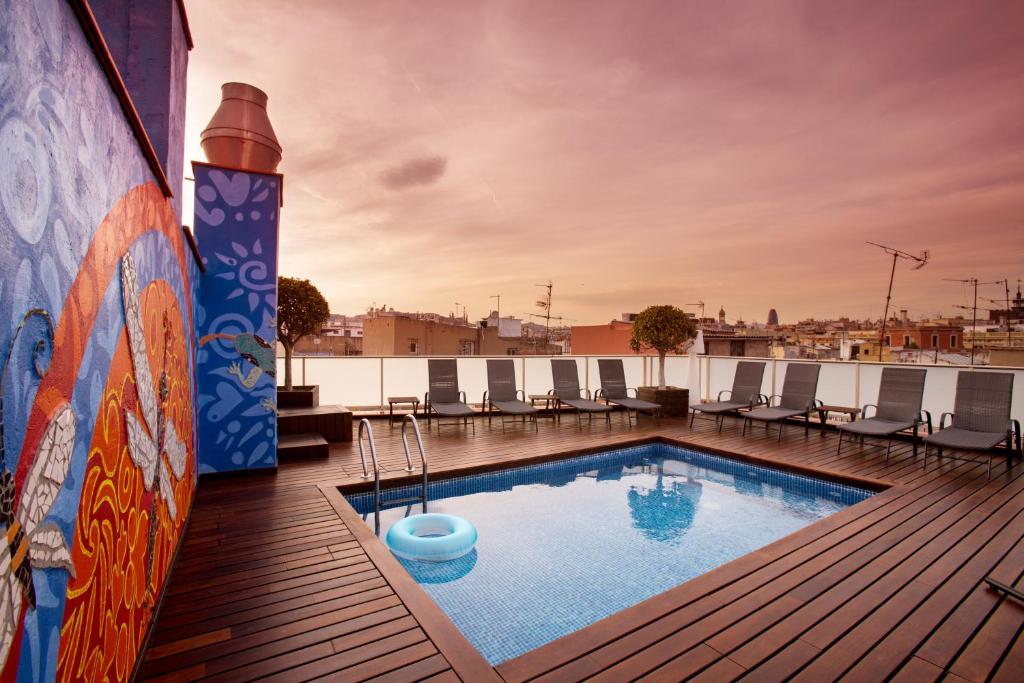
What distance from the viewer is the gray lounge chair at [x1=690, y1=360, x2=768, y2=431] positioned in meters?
7.64

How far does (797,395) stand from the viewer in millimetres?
7344

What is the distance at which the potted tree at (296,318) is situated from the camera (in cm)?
655

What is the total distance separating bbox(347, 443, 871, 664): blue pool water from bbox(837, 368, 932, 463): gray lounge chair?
1.52 m

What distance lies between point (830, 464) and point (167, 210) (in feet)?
21.4

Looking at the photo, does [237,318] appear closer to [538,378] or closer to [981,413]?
[538,378]

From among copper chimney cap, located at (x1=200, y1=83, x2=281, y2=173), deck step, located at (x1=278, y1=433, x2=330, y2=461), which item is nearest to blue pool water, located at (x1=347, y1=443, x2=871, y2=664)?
deck step, located at (x1=278, y1=433, x2=330, y2=461)

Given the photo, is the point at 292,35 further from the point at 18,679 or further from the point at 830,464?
the point at 830,464

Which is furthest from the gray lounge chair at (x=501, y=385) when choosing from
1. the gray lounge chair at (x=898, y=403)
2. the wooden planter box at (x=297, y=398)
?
the gray lounge chair at (x=898, y=403)

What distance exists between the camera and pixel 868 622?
232cm

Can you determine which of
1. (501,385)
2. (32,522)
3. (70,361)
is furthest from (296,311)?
(32,522)

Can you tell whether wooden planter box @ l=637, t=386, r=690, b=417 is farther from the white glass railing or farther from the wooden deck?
the wooden deck

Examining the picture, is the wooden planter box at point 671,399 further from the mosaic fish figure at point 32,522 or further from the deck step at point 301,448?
the mosaic fish figure at point 32,522

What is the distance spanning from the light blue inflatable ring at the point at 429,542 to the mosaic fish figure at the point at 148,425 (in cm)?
151

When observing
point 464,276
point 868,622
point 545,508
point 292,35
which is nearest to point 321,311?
point 292,35
